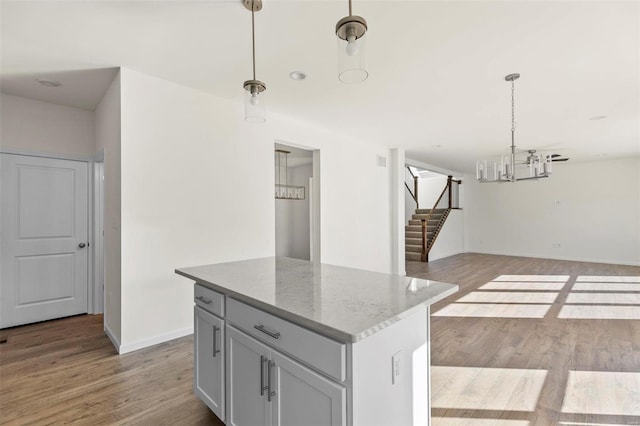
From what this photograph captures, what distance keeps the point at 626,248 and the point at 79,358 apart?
1081 cm

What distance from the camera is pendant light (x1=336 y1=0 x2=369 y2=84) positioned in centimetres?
133

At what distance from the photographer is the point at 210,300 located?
1.79 m

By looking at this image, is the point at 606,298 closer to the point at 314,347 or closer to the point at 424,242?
the point at 424,242

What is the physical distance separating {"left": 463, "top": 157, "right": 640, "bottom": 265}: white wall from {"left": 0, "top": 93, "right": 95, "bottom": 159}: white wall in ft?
32.8

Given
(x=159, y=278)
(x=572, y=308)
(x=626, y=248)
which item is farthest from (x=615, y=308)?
(x=159, y=278)

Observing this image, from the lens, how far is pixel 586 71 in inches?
115

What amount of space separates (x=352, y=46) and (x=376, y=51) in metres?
1.36

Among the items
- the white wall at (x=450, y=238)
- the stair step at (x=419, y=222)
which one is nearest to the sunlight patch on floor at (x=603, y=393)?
the white wall at (x=450, y=238)

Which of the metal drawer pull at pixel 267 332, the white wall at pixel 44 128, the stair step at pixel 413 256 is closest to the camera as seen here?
the metal drawer pull at pixel 267 332

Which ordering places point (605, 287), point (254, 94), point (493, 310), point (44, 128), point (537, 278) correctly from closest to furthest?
point (254, 94) → point (44, 128) → point (493, 310) → point (605, 287) → point (537, 278)

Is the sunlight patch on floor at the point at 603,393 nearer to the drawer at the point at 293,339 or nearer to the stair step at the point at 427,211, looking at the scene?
the drawer at the point at 293,339

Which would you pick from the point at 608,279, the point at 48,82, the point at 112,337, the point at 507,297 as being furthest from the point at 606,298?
the point at 48,82

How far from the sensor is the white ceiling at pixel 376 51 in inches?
81.7

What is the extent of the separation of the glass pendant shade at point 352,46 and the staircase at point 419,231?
773 centimetres
